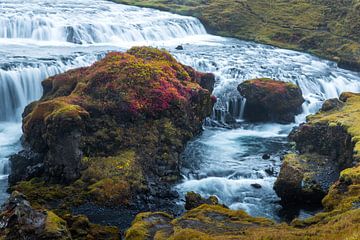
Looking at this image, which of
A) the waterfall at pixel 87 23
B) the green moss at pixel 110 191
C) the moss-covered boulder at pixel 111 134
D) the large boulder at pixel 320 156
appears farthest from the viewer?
the waterfall at pixel 87 23

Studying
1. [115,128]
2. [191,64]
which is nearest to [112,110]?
[115,128]

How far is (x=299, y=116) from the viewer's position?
Answer: 34.2 metres

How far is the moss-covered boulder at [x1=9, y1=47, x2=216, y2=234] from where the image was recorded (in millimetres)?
20188

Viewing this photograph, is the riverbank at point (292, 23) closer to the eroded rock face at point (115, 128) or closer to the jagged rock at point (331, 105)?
the jagged rock at point (331, 105)

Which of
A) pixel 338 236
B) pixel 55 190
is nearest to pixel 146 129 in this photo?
pixel 55 190

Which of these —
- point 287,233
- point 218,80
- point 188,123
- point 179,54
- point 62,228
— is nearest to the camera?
point 287,233

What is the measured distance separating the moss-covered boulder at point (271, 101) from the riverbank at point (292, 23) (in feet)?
50.6

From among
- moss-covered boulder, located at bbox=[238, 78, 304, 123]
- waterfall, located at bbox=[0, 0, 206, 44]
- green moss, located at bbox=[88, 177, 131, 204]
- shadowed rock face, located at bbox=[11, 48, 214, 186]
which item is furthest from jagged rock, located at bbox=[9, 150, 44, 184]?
waterfall, located at bbox=[0, 0, 206, 44]

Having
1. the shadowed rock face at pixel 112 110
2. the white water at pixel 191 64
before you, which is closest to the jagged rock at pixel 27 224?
the shadowed rock face at pixel 112 110

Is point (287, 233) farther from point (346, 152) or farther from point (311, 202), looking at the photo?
point (346, 152)

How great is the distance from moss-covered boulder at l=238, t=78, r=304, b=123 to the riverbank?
1543 cm

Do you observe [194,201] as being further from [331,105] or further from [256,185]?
[331,105]

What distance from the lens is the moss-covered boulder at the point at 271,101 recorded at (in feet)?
108

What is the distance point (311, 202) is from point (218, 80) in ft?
62.8
